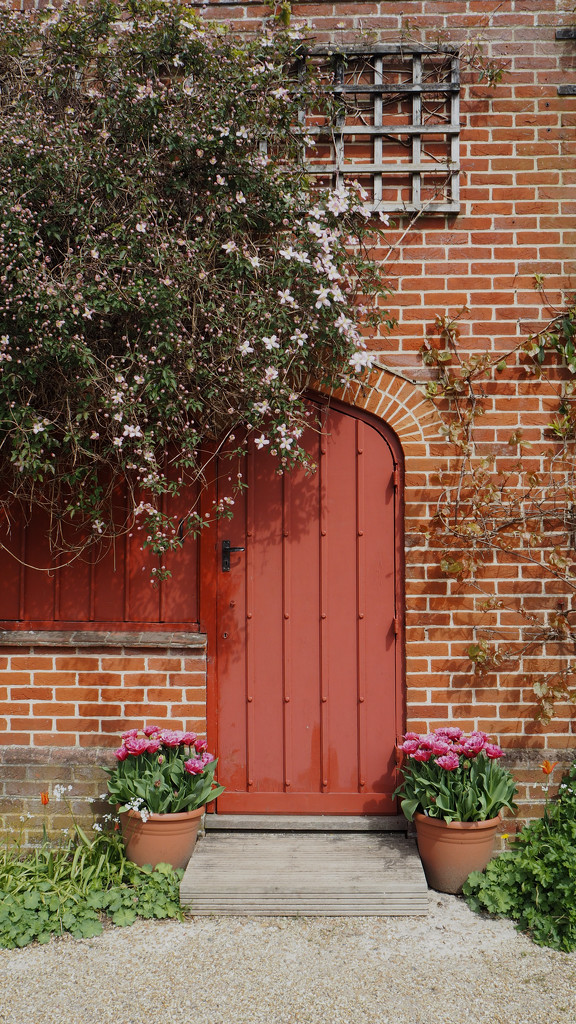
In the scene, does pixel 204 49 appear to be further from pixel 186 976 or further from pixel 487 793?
pixel 186 976

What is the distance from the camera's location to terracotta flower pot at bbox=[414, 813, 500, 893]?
3527 millimetres

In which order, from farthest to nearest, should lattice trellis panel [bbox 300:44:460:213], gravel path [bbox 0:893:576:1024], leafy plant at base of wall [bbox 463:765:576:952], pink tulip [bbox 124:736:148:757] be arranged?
1. lattice trellis panel [bbox 300:44:460:213]
2. pink tulip [bbox 124:736:148:757]
3. leafy plant at base of wall [bbox 463:765:576:952]
4. gravel path [bbox 0:893:576:1024]

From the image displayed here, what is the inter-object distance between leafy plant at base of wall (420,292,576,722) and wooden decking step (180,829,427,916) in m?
1.09

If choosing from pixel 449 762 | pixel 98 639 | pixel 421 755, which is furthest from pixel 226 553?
pixel 449 762

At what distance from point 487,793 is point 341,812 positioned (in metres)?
0.83

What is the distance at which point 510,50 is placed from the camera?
397 cm

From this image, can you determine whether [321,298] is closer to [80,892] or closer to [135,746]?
[135,746]

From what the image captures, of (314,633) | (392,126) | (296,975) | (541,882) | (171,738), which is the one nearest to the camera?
(296,975)

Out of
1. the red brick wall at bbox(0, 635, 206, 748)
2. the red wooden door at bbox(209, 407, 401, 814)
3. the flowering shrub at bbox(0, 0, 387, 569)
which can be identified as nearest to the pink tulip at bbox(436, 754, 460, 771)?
the red wooden door at bbox(209, 407, 401, 814)

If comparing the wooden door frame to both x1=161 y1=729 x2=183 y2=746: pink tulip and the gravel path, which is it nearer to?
x1=161 y1=729 x2=183 y2=746: pink tulip

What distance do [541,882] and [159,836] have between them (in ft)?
5.92

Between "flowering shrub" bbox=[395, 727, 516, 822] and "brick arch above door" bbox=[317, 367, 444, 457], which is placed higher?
"brick arch above door" bbox=[317, 367, 444, 457]

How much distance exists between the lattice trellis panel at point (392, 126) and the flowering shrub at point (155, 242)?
8.9 inches

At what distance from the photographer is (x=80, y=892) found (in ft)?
11.3
